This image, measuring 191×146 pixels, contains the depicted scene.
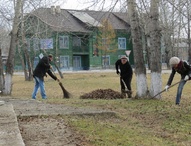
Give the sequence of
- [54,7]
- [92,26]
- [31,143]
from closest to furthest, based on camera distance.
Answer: [31,143] < [92,26] < [54,7]

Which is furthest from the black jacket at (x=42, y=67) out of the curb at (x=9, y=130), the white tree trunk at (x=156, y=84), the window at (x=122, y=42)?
the window at (x=122, y=42)

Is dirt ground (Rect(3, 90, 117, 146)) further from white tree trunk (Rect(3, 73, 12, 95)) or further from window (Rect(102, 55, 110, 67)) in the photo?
window (Rect(102, 55, 110, 67))

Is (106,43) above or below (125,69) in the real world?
above

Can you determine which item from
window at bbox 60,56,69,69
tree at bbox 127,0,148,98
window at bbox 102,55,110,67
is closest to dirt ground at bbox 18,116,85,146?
tree at bbox 127,0,148,98

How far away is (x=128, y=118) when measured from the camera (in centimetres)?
703

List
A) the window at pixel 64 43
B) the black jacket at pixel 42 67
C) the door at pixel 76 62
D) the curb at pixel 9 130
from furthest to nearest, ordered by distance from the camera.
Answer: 1. the door at pixel 76 62
2. the window at pixel 64 43
3. the black jacket at pixel 42 67
4. the curb at pixel 9 130

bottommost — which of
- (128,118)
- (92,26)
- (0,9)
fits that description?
(128,118)

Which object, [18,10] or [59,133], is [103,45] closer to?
[18,10]

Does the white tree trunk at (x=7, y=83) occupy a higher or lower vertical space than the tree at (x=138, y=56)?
lower

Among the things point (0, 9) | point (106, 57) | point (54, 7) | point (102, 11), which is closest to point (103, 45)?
point (106, 57)

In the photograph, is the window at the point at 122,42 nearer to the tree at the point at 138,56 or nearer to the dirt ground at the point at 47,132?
the tree at the point at 138,56

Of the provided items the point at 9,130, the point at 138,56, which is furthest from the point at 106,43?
the point at 9,130

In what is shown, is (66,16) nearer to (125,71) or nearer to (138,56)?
(125,71)

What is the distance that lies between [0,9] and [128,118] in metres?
10.3
